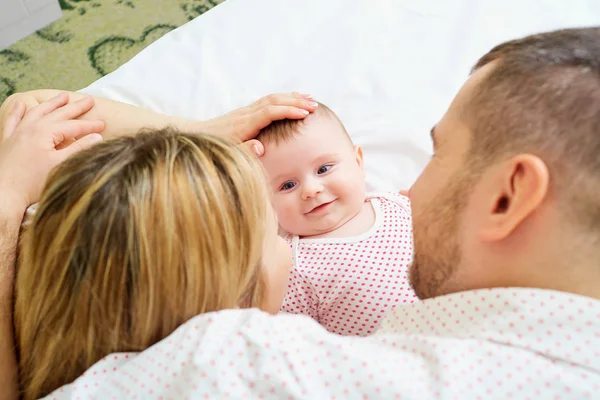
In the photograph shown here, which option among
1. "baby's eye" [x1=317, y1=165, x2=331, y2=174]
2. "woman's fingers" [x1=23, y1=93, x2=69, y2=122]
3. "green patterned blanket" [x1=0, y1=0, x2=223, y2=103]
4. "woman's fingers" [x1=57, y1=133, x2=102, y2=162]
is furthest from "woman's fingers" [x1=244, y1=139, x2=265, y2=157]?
"green patterned blanket" [x1=0, y1=0, x2=223, y2=103]

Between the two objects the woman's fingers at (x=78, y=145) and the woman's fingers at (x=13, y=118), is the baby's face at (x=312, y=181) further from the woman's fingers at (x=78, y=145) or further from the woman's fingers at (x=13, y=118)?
the woman's fingers at (x=13, y=118)

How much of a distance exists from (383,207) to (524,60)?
504mm

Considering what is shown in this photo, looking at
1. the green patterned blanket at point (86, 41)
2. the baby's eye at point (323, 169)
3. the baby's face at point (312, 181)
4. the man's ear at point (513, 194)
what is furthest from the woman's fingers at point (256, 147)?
the green patterned blanket at point (86, 41)

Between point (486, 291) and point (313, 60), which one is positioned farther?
point (313, 60)

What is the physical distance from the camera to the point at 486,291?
0.64 metres

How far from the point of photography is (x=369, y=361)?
577mm

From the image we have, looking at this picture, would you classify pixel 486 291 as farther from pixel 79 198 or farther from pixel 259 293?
pixel 79 198

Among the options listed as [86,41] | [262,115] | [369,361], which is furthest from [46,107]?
[86,41]

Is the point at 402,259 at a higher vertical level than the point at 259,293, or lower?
lower

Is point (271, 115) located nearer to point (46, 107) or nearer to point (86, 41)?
point (46, 107)

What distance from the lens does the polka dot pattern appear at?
3.25ft

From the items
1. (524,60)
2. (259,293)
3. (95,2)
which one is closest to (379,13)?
(524,60)

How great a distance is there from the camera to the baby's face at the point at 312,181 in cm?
108

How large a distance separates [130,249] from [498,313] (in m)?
0.41
